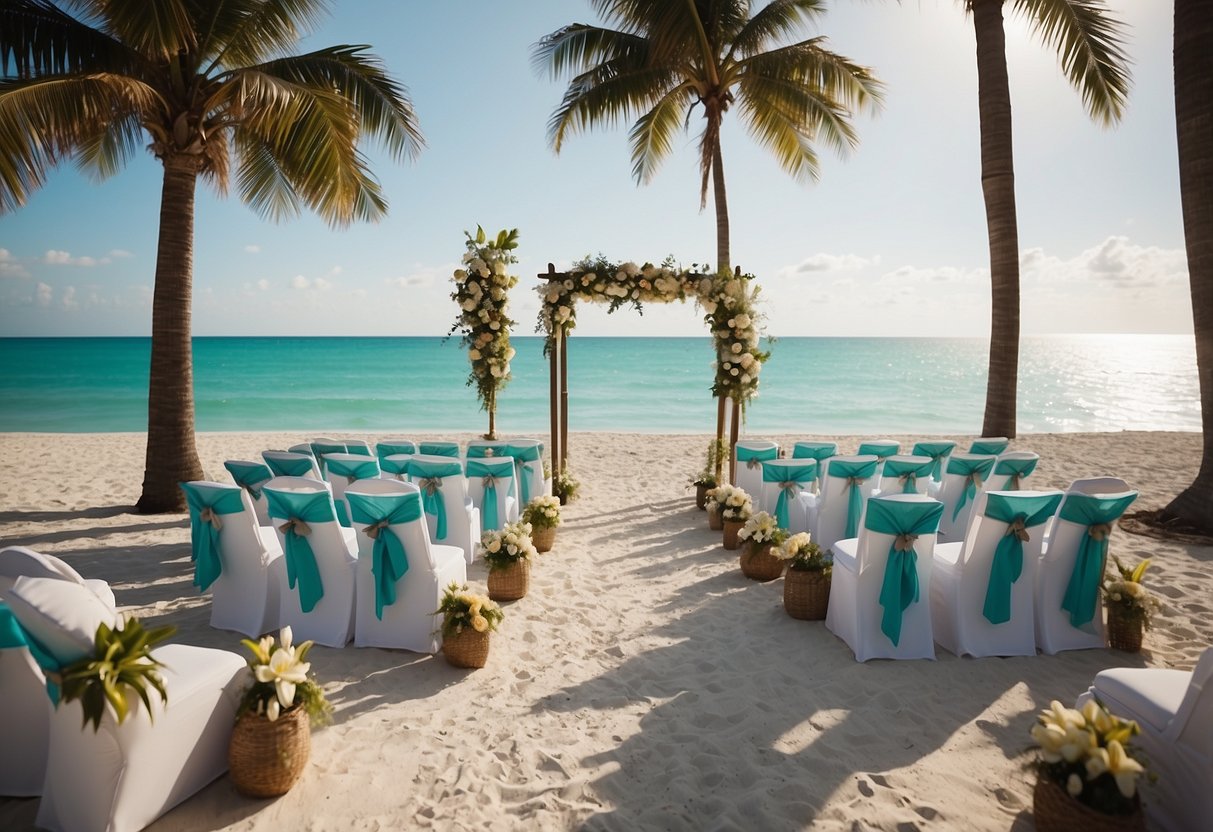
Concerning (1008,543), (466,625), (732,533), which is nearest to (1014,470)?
(1008,543)

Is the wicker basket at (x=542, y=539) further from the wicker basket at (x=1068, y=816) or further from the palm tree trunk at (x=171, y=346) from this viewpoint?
the palm tree trunk at (x=171, y=346)

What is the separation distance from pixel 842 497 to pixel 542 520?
8.78 feet

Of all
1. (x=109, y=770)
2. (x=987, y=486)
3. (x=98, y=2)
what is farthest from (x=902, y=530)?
(x=98, y=2)

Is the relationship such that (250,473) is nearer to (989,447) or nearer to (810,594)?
(810,594)

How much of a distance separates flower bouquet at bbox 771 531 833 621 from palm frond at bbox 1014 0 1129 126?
8.70 metres

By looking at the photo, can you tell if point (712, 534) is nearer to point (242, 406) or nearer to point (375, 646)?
point (375, 646)

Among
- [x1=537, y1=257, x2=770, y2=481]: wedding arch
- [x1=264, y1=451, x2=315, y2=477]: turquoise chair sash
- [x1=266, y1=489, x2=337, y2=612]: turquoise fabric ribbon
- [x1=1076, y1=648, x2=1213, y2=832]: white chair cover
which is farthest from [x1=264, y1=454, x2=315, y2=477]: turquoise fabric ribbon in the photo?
[x1=1076, y1=648, x2=1213, y2=832]: white chair cover

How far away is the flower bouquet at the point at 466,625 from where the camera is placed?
3568 millimetres

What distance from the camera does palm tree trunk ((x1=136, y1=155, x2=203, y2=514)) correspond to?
7062mm

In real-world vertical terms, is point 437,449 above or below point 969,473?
above

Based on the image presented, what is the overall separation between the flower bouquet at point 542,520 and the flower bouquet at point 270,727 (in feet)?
11.0

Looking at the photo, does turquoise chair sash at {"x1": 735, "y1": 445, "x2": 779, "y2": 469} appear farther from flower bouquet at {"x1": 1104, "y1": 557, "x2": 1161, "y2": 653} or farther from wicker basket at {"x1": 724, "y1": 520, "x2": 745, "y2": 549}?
flower bouquet at {"x1": 1104, "y1": 557, "x2": 1161, "y2": 653}

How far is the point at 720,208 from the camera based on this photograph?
9648 mm

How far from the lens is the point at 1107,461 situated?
33.5ft
